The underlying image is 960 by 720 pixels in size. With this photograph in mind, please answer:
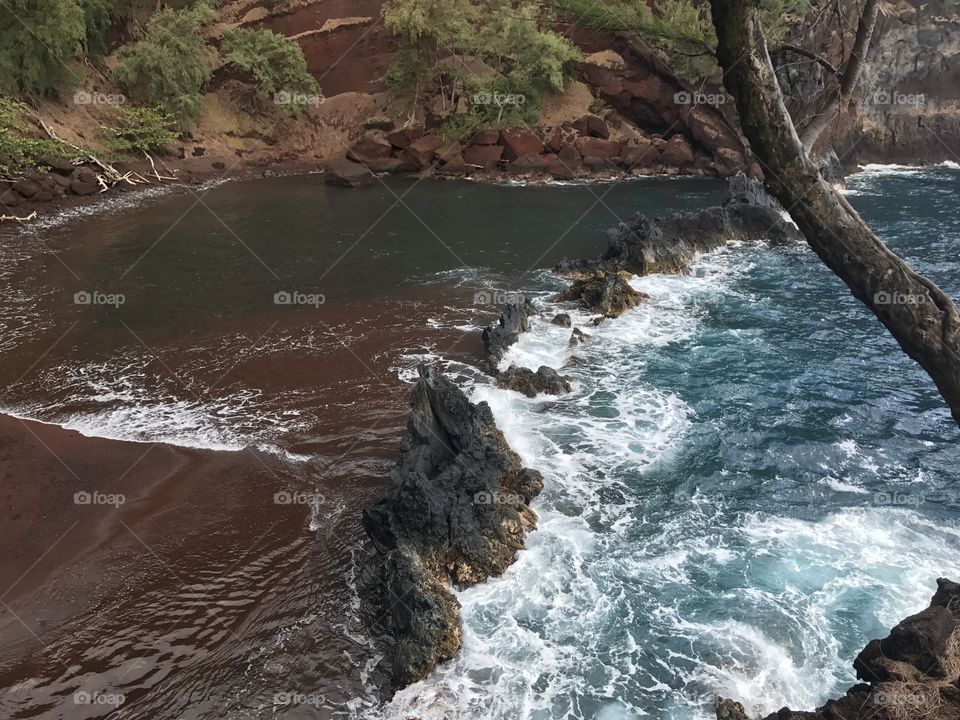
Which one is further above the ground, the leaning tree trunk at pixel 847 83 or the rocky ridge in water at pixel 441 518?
the leaning tree trunk at pixel 847 83

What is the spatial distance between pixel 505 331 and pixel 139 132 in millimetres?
26507

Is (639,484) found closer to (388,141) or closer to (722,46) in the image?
(722,46)

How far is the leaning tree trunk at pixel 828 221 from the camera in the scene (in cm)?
384

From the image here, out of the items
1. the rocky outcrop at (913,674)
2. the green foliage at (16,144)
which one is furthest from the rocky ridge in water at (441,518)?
the green foliage at (16,144)

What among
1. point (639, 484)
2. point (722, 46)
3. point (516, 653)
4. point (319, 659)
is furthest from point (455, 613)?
point (722, 46)

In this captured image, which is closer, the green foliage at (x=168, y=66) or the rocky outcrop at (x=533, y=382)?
the rocky outcrop at (x=533, y=382)

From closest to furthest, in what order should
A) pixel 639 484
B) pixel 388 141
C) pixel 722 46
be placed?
pixel 722 46
pixel 639 484
pixel 388 141

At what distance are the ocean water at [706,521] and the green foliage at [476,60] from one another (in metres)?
22.8

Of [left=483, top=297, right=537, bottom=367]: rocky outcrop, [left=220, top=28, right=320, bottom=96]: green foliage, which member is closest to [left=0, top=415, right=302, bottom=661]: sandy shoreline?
A: [left=483, top=297, right=537, bottom=367]: rocky outcrop

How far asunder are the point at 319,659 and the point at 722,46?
694cm

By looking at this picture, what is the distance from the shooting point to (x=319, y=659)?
720cm

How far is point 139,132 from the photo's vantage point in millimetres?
32156

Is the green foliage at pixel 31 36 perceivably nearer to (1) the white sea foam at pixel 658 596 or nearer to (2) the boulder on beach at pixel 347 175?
(2) the boulder on beach at pixel 347 175

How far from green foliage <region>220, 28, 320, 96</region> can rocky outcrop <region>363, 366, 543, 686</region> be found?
32413 mm
